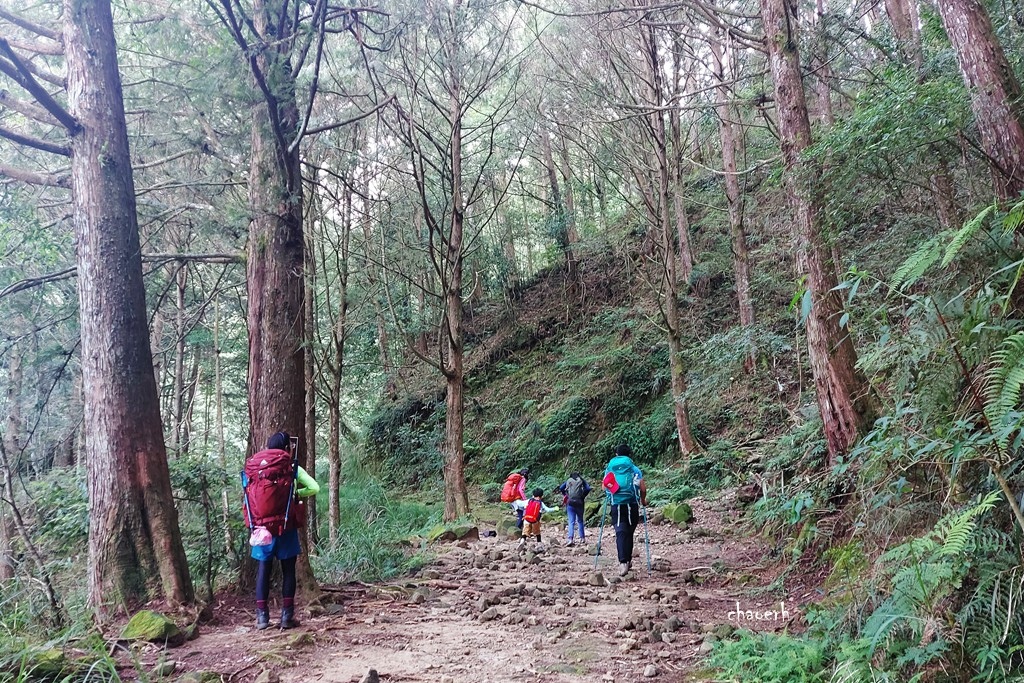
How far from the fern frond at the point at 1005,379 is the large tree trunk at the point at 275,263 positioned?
5744 mm

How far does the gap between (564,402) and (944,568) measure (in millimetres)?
15684

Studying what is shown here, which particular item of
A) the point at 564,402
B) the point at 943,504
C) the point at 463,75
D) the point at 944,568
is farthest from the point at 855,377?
the point at 564,402

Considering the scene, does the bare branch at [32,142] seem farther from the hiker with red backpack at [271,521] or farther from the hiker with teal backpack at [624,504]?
the hiker with teal backpack at [624,504]

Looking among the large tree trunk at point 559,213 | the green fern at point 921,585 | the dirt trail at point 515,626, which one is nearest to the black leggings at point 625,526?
the dirt trail at point 515,626

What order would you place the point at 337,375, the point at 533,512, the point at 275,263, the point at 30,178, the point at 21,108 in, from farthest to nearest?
the point at 337,375, the point at 533,512, the point at 275,263, the point at 30,178, the point at 21,108

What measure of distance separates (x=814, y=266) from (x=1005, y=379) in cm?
361

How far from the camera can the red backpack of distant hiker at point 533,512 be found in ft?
33.9

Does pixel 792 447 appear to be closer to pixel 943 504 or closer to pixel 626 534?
pixel 626 534

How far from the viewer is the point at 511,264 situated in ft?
78.7

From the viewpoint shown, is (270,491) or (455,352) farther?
(455,352)

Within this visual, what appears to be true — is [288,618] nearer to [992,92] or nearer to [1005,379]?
[1005,379]

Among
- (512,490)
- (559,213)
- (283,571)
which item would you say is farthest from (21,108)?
(559,213)

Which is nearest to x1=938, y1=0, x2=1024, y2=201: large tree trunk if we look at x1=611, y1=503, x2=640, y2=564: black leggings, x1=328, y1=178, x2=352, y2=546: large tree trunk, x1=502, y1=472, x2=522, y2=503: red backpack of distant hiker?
x1=611, y1=503, x2=640, y2=564: black leggings

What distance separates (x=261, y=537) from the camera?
17.3ft
